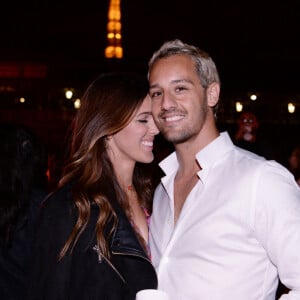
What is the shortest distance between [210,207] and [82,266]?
549mm

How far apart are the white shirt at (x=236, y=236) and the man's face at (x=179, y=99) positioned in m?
0.20

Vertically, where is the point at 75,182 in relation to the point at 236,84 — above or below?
below

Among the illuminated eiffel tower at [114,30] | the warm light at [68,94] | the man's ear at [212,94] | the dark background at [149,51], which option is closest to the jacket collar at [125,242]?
the man's ear at [212,94]

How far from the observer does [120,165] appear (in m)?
2.39

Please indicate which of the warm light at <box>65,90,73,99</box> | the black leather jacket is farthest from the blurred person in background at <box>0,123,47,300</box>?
the warm light at <box>65,90,73,99</box>

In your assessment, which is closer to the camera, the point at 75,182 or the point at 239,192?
the point at 239,192

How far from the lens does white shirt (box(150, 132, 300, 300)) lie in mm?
1496

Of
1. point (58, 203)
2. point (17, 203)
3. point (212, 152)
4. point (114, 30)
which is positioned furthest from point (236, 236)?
point (114, 30)

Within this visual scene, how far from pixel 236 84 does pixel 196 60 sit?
40.4 feet

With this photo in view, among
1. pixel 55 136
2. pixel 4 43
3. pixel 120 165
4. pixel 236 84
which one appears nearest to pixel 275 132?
pixel 236 84

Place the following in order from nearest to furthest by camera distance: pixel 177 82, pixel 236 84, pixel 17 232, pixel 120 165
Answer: pixel 177 82 → pixel 17 232 → pixel 120 165 → pixel 236 84

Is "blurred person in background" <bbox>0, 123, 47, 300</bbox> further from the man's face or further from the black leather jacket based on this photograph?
the man's face

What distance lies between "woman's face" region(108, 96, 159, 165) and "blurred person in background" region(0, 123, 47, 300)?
39 cm

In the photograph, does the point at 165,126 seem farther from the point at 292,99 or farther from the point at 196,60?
the point at 292,99
